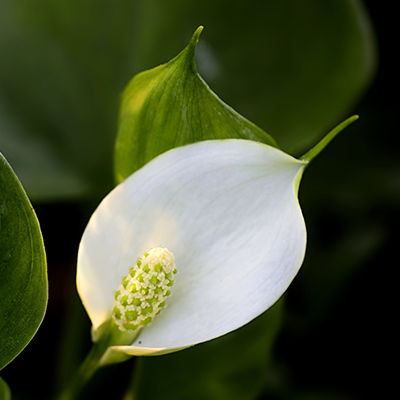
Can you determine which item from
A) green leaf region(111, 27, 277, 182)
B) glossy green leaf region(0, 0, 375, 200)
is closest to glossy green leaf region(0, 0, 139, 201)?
glossy green leaf region(0, 0, 375, 200)

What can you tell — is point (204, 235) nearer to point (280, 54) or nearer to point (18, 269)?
point (18, 269)

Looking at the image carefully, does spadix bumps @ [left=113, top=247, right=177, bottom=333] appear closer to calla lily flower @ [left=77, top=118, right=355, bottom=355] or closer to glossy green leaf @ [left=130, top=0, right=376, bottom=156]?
calla lily flower @ [left=77, top=118, right=355, bottom=355]

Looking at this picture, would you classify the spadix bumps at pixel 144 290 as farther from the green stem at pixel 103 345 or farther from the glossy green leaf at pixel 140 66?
the glossy green leaf at pixel 140 66

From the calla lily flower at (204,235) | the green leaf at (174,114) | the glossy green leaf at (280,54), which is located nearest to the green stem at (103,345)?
the calla lily flower at (204,235)

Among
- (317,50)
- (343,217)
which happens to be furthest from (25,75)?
(343,217)

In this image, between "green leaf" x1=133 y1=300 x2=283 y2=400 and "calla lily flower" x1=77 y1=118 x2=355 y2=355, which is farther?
"green leaf" x1=133 y1=300 x2=283 y2=400

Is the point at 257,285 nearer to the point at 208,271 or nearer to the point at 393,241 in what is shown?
the point at 208,271
